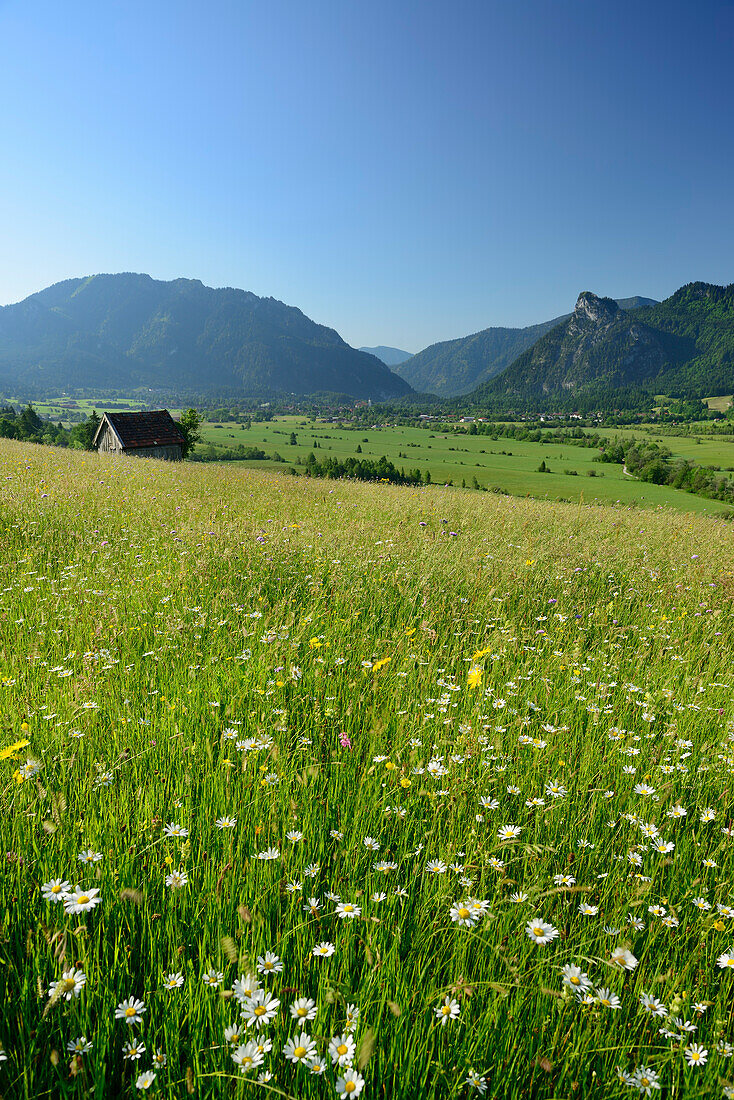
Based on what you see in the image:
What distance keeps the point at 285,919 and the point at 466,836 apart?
983mm

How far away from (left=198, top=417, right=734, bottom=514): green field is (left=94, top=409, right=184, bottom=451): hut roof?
122 ft

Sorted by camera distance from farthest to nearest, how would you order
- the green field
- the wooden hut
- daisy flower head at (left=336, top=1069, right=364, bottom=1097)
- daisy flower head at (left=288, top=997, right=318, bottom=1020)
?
the green field → the wooden hut → daisy flower head at (left=288, top=997, right=318, bottom=1020) → daisy flower head at (left=336, top=1069, right=364, bottom=1097)

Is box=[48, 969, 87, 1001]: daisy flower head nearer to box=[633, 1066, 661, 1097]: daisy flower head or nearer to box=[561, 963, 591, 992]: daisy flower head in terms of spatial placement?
box=[561, 963, 591, 992]: daisy flower head

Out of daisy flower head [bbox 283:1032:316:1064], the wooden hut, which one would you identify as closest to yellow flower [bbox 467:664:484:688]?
daisy flower head [bbox 283:1032:316:1064]

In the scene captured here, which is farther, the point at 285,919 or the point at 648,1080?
the point at 285,919

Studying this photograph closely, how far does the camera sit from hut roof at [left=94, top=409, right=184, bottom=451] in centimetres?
4478

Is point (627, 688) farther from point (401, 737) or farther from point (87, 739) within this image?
point (87, 739)

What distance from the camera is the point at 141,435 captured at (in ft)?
150

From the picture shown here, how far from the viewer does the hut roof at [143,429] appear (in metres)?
44.8

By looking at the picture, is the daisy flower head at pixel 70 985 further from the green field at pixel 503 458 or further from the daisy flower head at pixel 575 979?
the green field at pixel 503 458

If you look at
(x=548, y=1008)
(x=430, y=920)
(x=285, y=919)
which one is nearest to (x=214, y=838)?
(x=285, y=919)

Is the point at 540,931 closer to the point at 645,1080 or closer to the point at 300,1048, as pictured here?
the point at 645,1080

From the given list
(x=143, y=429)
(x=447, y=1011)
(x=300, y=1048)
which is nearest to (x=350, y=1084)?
(x=300, y=1048)

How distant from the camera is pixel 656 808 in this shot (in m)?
2.94
